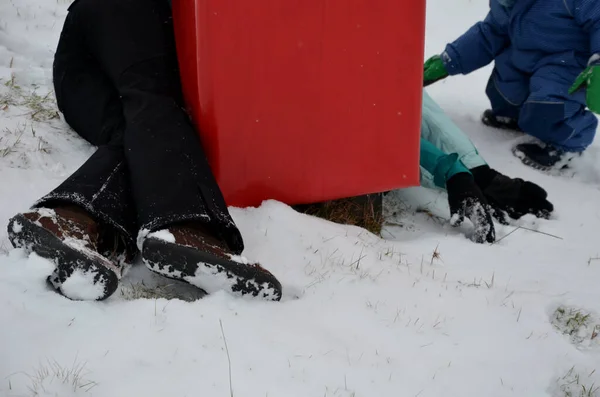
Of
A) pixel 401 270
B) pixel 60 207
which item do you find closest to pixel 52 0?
pixel 60 207

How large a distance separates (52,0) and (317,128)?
225cm

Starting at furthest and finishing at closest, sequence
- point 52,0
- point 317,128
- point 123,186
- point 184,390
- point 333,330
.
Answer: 1. point 52,0
2. point 317,128
3. point 123,186
4. point 333,330
5. point 184,390

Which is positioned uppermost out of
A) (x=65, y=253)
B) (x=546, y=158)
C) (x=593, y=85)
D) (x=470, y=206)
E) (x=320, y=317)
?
(x=65, y=253)

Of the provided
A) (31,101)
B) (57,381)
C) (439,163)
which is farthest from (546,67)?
(57,381)

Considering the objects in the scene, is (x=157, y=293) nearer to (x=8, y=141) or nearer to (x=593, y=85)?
(x=8, y=141)

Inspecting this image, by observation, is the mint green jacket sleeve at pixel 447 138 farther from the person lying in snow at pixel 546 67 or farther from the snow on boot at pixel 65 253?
the snow on boot at pixel 65 253

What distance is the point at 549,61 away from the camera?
286 centimetres

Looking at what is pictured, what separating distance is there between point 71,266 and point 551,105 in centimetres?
226

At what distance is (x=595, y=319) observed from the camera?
1720 millimetres

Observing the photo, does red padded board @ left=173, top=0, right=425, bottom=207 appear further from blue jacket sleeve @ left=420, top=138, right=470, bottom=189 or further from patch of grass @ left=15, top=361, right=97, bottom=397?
patch of grass @ left=15, top=361, right=97, bottom=397

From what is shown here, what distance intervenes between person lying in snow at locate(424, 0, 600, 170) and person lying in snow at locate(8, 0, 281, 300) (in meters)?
1.68

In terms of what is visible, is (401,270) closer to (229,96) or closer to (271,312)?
(271,312)

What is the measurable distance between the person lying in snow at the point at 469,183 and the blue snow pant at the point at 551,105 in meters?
0.51

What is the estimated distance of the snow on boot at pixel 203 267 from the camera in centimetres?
144
